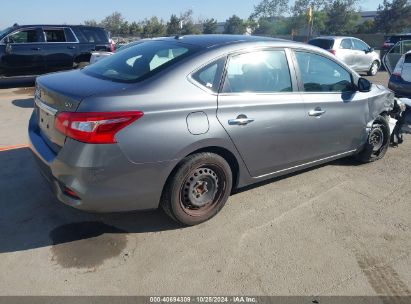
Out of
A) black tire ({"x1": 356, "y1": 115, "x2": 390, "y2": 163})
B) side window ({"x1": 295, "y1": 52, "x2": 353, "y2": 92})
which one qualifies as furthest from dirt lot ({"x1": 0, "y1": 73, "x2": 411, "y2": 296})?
side window ({"x1": 295, "y1": 52, "x2": 353, "y2": 92})

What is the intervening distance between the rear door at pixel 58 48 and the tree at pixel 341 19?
5813cm

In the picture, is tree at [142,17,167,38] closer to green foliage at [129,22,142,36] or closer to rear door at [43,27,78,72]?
green foliage at [129,22,142,36]

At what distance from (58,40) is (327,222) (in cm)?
1058

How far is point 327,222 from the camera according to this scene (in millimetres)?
3678

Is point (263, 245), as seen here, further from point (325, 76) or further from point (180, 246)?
point (325, 76)

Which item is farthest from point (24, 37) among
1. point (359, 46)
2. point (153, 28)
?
point (153, 28)

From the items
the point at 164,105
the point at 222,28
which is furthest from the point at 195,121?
the point at 222,28

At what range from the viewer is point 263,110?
364 cm

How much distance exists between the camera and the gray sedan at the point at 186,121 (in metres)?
2.88

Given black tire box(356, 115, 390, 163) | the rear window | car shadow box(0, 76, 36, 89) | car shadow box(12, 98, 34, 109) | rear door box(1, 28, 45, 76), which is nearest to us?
black tire box(356, 115, 390, 163)

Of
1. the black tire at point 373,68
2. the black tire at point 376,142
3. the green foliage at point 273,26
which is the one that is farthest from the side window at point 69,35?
the green foliage at point 273,26

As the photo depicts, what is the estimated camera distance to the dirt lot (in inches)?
109

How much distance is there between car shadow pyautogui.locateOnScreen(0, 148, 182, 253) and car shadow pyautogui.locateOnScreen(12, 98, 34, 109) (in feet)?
15.8

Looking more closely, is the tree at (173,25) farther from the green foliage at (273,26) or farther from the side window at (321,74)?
the side window at (321,74)
